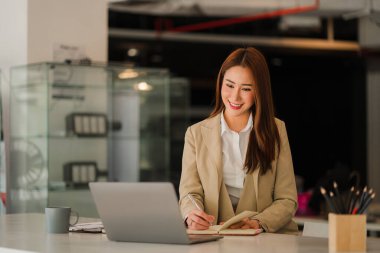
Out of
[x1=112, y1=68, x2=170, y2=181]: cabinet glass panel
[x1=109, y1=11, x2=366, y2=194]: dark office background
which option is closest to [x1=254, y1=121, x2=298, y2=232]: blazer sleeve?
[x1=112, y1=68, x2=170, y2=181]: cabinet glass panel

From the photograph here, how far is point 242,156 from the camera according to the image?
3604 millimetres

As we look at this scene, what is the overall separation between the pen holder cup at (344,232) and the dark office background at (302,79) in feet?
37.8

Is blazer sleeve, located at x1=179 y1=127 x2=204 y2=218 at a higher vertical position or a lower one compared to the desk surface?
higher

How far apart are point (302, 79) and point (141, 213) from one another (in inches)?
603

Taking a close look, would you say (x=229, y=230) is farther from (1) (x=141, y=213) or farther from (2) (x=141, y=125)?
(2) (x=141, y=125)

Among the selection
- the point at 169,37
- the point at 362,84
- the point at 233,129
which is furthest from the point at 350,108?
the point at 233,129

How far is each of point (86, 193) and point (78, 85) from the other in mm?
845

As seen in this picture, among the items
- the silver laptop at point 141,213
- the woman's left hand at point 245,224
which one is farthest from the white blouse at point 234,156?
the silver laptop at point 141,213

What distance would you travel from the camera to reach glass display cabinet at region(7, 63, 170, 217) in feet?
20.0

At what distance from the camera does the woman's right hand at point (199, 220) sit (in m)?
3.27

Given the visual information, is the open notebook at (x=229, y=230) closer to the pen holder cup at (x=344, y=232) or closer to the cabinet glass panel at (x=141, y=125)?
the pen holder cup at (x=344, y=232)

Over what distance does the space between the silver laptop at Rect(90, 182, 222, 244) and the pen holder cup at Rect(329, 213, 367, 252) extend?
0.49 m

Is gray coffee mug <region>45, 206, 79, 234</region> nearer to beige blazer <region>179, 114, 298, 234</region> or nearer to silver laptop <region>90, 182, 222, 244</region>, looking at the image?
silver laptop <region>90, 182, 222, 244</region>

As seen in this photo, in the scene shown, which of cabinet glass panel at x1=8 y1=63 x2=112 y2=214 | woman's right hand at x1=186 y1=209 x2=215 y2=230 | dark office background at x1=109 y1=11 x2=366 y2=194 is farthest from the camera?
dark office background at x1=109 y1=11 x2=366 y2=194
